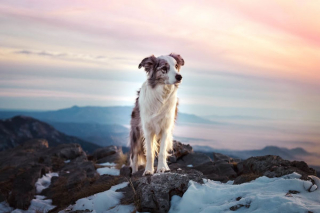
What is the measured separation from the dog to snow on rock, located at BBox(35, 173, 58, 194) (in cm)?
527

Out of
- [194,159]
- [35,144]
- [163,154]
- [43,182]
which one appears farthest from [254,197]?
[35,144]

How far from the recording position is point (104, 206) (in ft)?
21.5

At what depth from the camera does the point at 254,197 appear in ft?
15.5

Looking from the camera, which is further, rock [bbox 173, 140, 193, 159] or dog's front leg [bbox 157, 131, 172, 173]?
rock [bbox 173, 140, 193, 159]

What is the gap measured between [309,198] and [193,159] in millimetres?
7424

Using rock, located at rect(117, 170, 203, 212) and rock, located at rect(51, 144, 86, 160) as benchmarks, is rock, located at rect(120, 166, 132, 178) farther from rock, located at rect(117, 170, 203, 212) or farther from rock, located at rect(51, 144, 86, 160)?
rock, located at rect(51, 144, 86, 160)

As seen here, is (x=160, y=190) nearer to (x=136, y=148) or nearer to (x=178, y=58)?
(x=178, y=58)

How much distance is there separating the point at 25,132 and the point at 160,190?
94.9 metres

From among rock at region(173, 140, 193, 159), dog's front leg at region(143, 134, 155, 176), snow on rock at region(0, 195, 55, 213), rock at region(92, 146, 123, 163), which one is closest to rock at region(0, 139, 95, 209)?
snow on rock at region(0, 195, 55, 213)

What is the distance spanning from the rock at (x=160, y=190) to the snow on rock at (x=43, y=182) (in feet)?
21.9

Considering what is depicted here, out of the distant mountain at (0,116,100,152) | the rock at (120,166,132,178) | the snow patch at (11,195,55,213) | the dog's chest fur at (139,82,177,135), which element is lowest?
the distant mountain at (0,116,100,152)

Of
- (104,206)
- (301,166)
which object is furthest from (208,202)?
(301,166)

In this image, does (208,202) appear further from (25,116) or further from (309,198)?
(25,116)

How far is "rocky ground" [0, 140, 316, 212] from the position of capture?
5797mm
